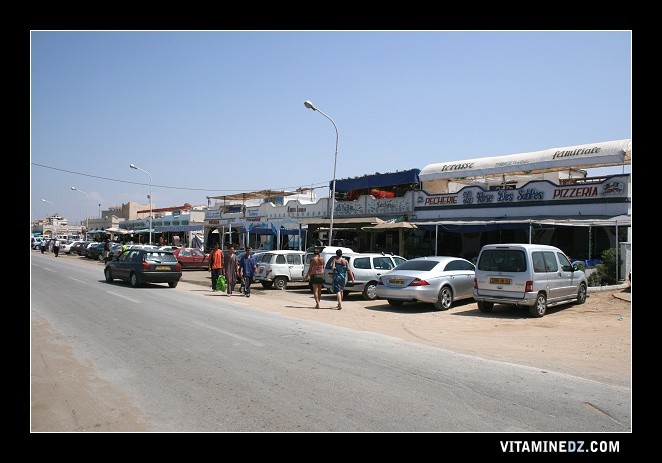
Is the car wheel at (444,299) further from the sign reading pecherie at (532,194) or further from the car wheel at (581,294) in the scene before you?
the sign reading pecherie at (532,194)

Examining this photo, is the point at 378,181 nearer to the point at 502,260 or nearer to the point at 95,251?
the point at 502,260

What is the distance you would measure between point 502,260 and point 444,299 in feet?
7.34

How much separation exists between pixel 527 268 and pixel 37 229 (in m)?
143

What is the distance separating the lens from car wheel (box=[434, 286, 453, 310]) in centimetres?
1544

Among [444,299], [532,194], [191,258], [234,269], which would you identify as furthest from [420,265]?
[191,258]

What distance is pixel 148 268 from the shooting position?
21.4m

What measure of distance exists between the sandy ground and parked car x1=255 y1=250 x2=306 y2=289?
2.88 metres

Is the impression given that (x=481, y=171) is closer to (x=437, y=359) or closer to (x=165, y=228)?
(x=437, y=359)

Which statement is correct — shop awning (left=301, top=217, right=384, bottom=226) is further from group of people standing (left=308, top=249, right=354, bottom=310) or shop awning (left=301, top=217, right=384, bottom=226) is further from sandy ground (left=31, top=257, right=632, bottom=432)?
group of people standing (left=308, top=249, right=354, bottom=310)

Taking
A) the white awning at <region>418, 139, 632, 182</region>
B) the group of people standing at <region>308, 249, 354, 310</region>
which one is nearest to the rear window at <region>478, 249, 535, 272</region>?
the group of people standing at <region>308, 249, 354, 310</region>

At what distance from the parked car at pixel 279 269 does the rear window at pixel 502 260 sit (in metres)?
9.67

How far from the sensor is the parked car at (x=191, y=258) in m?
34.8
